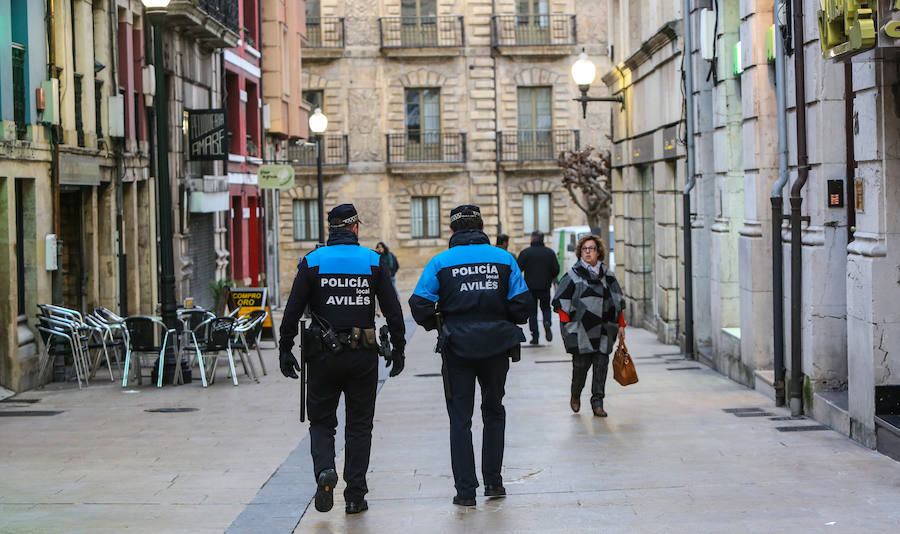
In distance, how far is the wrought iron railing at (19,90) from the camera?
658 inches

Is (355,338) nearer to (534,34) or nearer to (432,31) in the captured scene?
(432,31)

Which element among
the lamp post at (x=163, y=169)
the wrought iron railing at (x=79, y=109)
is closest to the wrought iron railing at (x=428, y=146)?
the wrought iron railing at (x=79, y=109)

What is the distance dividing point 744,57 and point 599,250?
137 inches

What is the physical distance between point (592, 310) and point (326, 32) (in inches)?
1510

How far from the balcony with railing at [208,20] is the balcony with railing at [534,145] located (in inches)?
888

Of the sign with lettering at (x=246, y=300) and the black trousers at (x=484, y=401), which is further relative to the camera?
the sign with lettering at (x=246, y=300)

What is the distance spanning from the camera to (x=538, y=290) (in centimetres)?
2191

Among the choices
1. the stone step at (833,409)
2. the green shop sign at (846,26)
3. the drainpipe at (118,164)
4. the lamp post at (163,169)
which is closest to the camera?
the green shop sign at (846,26)

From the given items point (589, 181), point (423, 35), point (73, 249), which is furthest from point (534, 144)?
point (73, 249)

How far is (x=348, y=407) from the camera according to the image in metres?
9.07

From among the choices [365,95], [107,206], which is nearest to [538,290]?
[107,206]

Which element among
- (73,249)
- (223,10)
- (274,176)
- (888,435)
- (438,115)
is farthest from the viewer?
(438,115)

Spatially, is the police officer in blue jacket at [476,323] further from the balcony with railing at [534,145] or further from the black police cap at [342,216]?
the balcony with railing at [534,145]

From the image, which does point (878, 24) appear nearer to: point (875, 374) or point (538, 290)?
point (875, 374)
